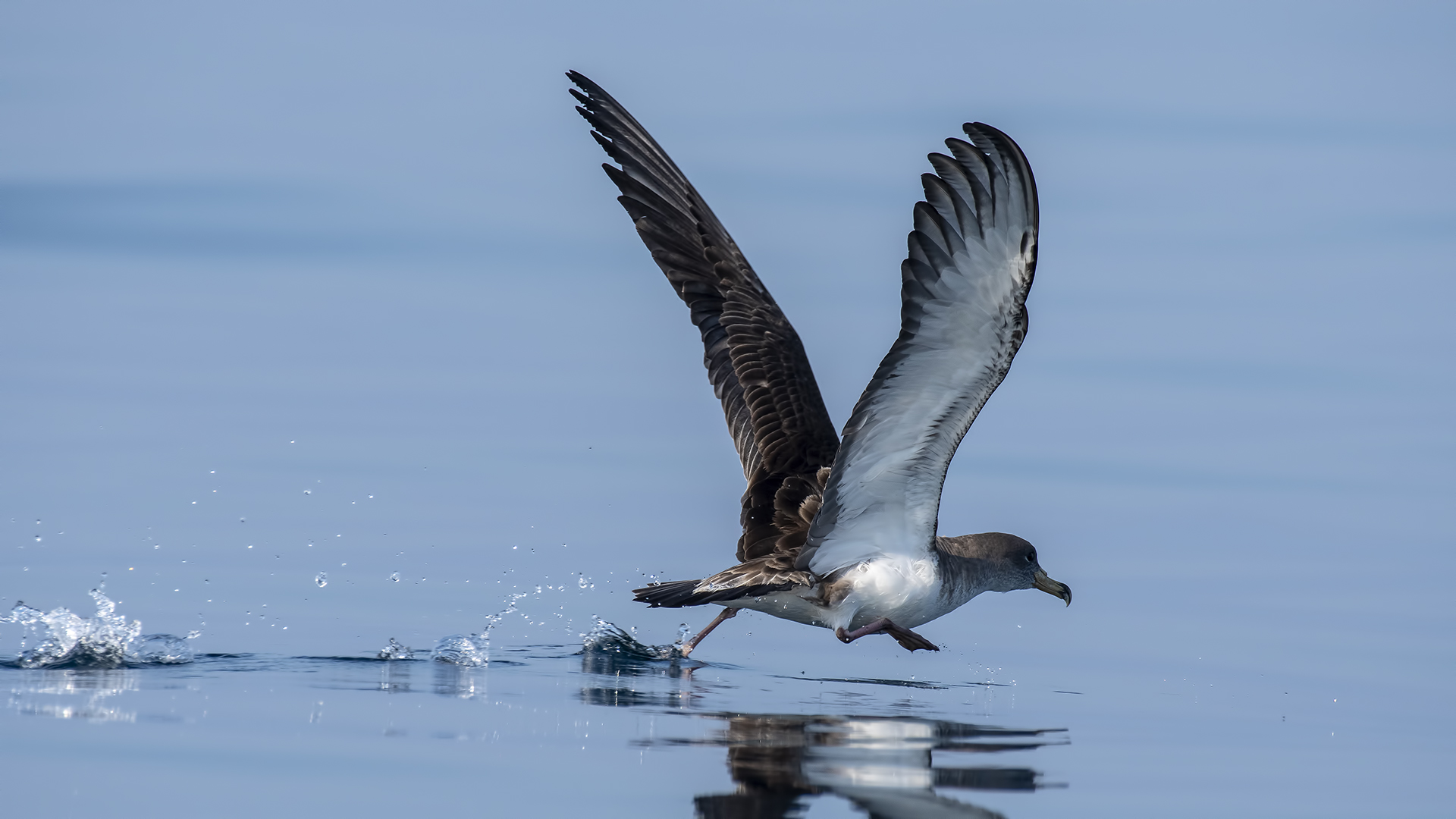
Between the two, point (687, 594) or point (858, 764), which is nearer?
point (858, 764)

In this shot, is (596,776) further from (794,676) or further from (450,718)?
(794,676)

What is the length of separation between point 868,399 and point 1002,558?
3.18 metres

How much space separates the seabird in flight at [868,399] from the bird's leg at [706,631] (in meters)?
0.02

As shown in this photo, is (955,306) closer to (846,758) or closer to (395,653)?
(846,758)

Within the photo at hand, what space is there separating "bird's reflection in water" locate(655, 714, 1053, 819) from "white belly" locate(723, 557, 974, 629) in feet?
5.68

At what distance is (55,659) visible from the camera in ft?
30.8

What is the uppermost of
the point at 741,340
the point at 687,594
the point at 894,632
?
the point at 741,340

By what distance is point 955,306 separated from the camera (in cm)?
870

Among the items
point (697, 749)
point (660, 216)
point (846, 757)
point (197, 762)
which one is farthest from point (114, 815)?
point (660, 216)

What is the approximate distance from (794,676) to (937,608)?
3.66 ft

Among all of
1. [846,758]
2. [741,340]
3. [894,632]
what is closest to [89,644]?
[846,758]

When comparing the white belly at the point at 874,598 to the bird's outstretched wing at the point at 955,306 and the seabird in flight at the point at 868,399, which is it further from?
the bird's outstretched wing at the point at 955,306

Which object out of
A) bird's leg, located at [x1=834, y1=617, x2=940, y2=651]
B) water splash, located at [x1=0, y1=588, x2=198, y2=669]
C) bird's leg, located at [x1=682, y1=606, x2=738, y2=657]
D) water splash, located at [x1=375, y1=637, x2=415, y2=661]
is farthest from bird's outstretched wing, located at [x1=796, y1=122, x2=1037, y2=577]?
water splash, located at [x1=0, y1=588, x2=198, y2=669]

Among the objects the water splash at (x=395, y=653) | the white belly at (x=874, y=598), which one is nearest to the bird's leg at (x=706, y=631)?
the white belly at (x=874, y=598)
